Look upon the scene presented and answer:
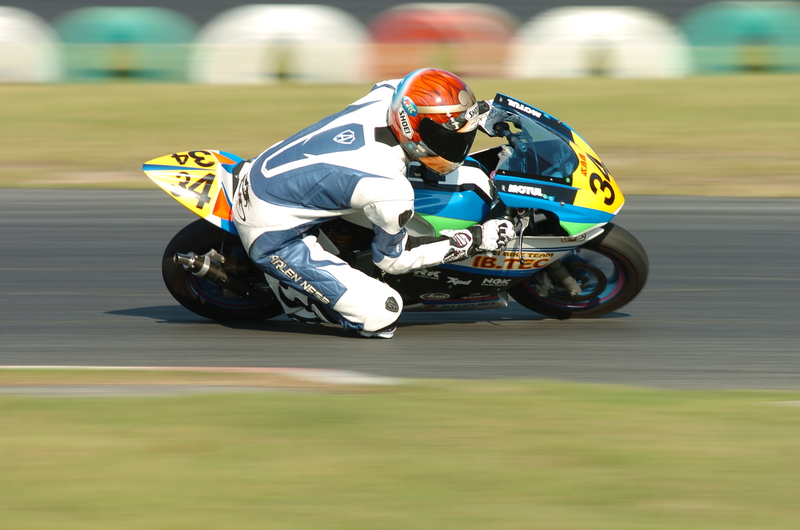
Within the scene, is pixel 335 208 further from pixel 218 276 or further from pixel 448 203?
pixel 218 276

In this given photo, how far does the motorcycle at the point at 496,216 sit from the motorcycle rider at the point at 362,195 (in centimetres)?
15

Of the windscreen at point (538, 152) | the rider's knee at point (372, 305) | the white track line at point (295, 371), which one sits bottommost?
the white track line at point (295, 371)

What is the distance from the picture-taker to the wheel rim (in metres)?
5.70

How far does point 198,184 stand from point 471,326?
6.26 feet

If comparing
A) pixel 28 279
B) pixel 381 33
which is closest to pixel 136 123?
pixel 381 33

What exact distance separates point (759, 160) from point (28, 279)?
7394 millimetres

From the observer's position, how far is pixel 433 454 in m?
3.83

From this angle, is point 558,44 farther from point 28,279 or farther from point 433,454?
point 433,454

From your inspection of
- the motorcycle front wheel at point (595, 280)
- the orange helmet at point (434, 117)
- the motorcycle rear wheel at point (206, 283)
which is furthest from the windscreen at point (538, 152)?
the motorcycle rear wheel at point (206, 283)

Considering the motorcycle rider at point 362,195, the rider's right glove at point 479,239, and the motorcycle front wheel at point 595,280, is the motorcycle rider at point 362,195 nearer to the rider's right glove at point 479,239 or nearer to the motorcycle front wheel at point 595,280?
the rider's right glove at point 479,239

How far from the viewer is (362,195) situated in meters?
5.03

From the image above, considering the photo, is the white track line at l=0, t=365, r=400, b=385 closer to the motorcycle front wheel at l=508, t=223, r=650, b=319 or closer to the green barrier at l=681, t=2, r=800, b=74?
the motorcycle front wheel at l=508, t=223, r=650, b=319

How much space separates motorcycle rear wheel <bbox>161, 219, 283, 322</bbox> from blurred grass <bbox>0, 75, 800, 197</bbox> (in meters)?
4.07

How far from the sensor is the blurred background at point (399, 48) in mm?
13617
